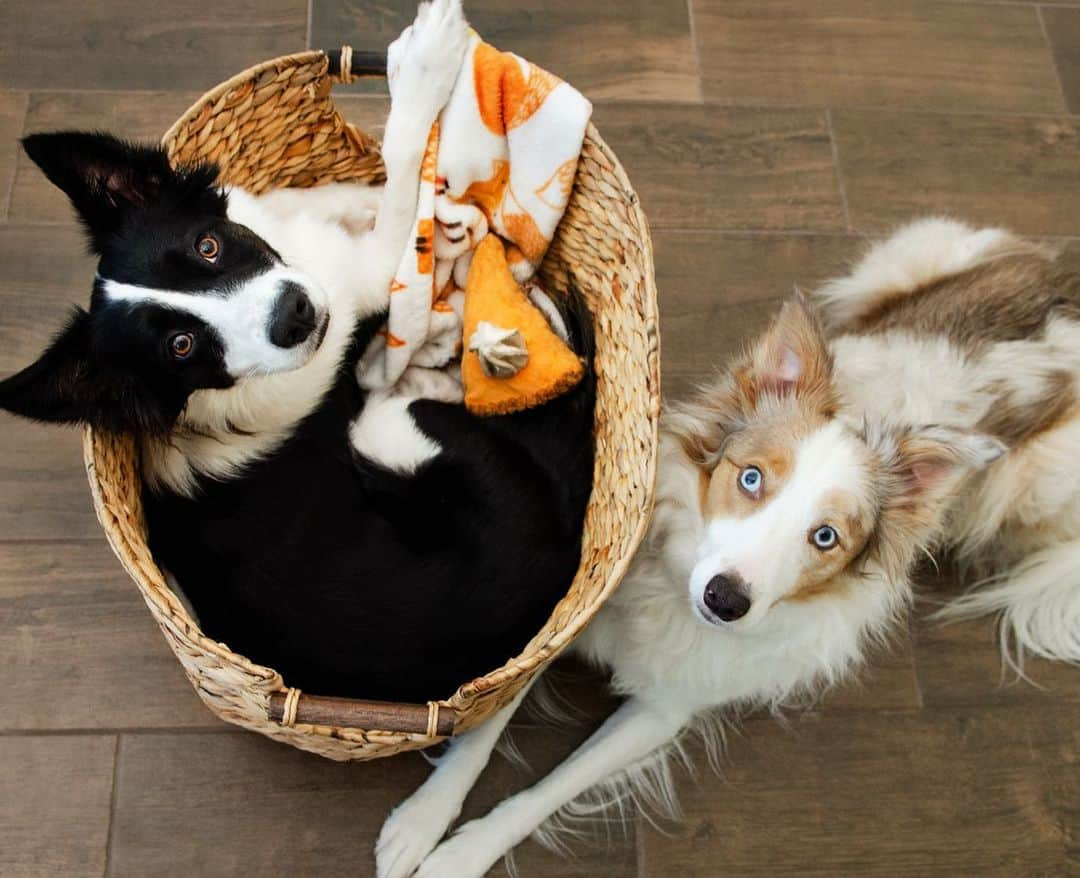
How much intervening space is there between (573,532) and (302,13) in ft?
5.51

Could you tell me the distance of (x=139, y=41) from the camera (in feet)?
8.54

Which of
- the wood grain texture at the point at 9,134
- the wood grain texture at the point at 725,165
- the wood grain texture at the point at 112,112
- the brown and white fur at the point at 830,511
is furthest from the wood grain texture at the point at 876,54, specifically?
the wood grain texture at the point at 9,134

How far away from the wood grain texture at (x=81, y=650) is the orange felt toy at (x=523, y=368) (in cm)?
87

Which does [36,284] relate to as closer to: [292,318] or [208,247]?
[208,247]

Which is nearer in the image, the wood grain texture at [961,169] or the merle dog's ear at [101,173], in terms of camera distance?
the merle dog's ear at [101,173]

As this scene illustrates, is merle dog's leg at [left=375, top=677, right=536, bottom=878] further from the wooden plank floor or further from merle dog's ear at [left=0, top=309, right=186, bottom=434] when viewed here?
merle dog's ear at [left=0, top=309, right=186, bottom=434]

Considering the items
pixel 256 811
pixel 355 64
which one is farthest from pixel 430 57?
pixel 256 811

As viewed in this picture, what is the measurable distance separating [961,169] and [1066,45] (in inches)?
23.5

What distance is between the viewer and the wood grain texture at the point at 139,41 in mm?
2561

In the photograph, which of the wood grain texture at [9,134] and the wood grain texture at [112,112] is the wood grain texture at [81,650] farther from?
the wood grain texture at [112,112]

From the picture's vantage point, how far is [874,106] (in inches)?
110

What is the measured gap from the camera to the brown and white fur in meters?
1.65

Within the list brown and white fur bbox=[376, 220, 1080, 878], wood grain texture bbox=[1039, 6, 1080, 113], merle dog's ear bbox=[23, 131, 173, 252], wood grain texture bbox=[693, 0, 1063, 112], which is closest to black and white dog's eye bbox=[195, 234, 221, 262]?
merle dog's ear bbox=[23, 131, 173, 252]

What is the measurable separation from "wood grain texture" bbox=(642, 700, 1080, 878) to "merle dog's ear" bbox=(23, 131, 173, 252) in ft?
5.21
